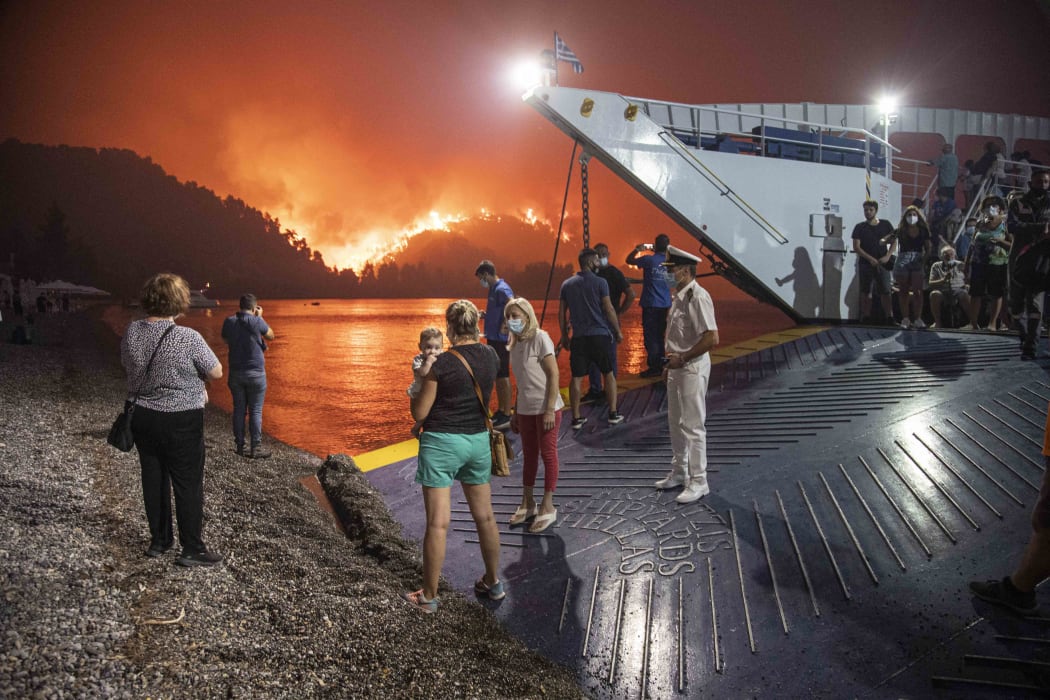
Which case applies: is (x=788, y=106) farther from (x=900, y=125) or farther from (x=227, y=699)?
(x=227, y=699)

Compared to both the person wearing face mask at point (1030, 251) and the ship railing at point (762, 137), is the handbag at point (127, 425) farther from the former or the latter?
the ship railing at point (762, 137)

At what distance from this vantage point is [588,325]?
6820 millimetres

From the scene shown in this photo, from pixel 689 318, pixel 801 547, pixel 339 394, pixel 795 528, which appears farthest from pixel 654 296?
pixel 339 394

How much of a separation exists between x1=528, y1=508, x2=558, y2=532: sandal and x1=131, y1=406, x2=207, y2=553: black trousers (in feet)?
7.24

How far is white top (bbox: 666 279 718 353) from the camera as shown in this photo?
4855mm

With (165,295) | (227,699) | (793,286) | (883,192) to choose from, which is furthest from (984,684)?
(883,192)

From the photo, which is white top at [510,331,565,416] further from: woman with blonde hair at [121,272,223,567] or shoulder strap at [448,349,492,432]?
woman with blonde hair at [121,272,223,567]

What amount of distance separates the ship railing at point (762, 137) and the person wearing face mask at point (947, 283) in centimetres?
245

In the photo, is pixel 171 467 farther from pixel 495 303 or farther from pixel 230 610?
pixel 495 303

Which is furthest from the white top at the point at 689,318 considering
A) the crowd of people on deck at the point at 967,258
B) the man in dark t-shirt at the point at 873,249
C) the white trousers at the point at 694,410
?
the man in dark t-shirt at the point at 873,249

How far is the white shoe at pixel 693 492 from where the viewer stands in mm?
4914

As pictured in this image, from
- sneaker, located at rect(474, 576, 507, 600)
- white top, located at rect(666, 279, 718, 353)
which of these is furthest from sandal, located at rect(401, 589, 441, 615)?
white top, located at rect(666, 279, 718, 353)

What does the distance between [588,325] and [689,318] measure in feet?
6.48

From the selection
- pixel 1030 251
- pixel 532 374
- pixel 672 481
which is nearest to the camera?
pixel 532 374
